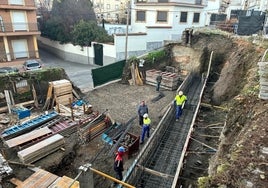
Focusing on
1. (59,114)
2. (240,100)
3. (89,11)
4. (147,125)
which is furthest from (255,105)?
(89,11)

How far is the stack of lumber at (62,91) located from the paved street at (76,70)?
2.89 metres

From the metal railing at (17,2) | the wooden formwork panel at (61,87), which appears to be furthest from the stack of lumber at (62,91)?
the metal railing at (17,2)

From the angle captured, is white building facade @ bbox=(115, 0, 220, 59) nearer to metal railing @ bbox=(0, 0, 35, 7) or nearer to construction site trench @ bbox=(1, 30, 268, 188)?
construction site trench @ bbox=(1, 30, 268, 188)

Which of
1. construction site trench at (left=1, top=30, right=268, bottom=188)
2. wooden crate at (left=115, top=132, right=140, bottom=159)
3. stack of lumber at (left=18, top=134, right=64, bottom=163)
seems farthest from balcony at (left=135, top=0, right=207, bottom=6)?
stack of lumber at (left=18, top=134, right=64, bottom=163)

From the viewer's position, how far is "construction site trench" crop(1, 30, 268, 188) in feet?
21.4

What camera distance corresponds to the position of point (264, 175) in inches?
163

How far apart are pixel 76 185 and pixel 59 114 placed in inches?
313

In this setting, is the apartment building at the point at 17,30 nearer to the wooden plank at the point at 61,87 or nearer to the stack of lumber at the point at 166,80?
the wooden plank at the point at 61,87

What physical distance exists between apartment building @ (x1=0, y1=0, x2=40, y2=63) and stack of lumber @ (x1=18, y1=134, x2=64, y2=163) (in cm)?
2126

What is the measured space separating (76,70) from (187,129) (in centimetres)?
1764

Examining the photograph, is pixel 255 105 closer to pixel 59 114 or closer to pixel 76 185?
pixel 76 185

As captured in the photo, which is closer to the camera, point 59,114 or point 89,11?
point 59,114

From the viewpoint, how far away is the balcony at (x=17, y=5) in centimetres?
2515

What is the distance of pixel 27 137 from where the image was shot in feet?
33.9
